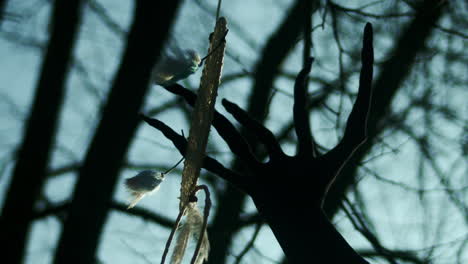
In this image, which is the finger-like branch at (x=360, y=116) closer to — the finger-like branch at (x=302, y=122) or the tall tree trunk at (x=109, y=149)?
the finger-like branch at (x=302, y=122)

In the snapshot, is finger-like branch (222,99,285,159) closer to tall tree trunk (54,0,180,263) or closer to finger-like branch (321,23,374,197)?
finger-like branch (321,23,374,197)

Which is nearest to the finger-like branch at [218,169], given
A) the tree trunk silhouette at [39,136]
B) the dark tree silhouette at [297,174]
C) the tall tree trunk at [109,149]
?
the dark tree silhouette at [297,174]

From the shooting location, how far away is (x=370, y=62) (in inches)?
27.3

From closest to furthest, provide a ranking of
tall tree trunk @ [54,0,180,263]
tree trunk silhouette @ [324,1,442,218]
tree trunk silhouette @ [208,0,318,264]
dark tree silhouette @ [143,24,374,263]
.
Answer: dark tree silhouette @ [143,24,374,263], tall tree trunk @ [54,0,180,263], tree trunk silhouette @ [324,1,442,218], tree trunk silhouette @ [208,0,318,264]

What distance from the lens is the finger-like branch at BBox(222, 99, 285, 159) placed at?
72cm

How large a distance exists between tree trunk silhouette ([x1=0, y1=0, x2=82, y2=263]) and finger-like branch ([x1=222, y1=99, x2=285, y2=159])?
827 millimetres

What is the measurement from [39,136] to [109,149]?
0.33 metres

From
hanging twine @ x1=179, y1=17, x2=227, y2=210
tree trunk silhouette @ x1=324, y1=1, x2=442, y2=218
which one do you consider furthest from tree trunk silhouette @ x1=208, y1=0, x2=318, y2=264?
hanging twine @ x1=179, y1=17, x2=227, y2=210

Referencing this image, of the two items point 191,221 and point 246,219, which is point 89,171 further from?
point 246,219

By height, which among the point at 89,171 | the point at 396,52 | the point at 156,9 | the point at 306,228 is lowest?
the point at 306,228

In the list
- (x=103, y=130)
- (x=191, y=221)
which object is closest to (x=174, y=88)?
(x=191, y=221)

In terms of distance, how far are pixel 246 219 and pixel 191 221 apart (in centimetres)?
119

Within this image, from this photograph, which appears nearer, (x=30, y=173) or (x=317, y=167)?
(x=317, y=167)

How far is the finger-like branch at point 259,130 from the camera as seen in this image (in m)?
0.72
